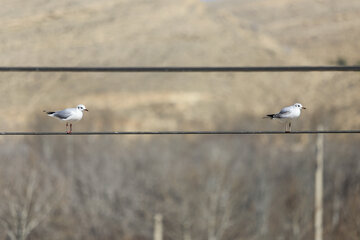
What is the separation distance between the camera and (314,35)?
127 metres

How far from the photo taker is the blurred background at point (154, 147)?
58.2 m

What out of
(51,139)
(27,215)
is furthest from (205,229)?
(51,139)

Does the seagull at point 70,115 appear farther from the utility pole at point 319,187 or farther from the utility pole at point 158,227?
the utility pole at point 158,227

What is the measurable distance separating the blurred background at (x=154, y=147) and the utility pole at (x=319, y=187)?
842mm

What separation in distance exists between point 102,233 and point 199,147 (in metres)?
15.2

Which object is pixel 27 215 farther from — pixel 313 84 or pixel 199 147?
pixel 313 84

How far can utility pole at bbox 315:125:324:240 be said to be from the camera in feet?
188

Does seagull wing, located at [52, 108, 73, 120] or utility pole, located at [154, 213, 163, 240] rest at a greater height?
seagull wing, located at [52, 108, 73, 120]

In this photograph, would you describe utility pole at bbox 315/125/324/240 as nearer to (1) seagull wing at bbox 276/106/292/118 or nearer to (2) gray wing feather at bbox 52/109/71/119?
(1) seagull wing at bbox 276/106/292/118

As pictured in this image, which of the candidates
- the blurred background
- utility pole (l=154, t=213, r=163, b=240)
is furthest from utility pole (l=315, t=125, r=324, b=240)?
utility pole (l=154, t=213, r=163, b=240)

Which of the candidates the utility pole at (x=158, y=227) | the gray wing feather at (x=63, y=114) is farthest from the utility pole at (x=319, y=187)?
the gray wing feather at (x=63, y=114)

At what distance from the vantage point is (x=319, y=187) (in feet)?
199

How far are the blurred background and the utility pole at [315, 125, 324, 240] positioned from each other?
2.76ft

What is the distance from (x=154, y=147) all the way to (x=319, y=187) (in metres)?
17.7
